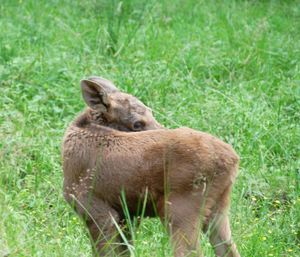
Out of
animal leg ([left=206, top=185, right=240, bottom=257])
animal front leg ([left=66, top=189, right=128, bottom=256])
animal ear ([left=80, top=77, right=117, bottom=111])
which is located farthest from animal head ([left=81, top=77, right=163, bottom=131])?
animal leg ([left=206, top=185, right=240, bottom=257])

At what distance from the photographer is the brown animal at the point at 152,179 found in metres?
6.00

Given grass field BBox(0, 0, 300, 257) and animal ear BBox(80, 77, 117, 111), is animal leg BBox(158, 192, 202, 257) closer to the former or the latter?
grass field BBox(0, 0, 300, 257)

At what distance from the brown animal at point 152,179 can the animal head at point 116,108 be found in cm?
2

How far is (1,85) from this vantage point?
9.82m

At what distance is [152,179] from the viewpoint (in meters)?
6.16

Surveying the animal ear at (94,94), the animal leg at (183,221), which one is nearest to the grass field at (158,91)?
the animal leg at (183,221)

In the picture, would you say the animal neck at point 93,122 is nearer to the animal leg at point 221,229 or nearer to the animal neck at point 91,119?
the animal neck at point 91,119

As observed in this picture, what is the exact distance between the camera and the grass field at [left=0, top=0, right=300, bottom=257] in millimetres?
7184

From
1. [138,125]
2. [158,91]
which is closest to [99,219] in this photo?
[138,125]

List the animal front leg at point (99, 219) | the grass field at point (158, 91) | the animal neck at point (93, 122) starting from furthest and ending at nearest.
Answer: the grass field at point (158, 91)
the animal neck at point (93, 122)
the animal front leg at point (99, 219)

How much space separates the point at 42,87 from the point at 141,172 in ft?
12.6

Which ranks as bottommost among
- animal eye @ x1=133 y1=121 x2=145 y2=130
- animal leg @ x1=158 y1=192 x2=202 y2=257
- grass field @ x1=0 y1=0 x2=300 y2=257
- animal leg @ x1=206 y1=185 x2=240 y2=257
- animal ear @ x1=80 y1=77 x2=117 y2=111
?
grass field @ x1=0 y1=0 x2=300 y2=257

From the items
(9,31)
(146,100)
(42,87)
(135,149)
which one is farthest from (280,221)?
(9,31)

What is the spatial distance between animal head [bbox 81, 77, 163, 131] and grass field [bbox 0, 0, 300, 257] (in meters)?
0.81
